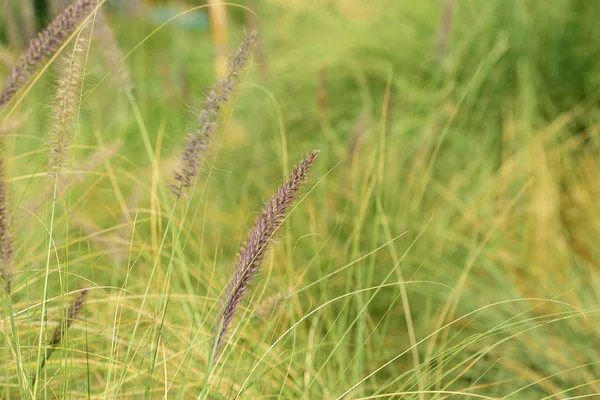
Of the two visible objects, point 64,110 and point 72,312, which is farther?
point 72,312

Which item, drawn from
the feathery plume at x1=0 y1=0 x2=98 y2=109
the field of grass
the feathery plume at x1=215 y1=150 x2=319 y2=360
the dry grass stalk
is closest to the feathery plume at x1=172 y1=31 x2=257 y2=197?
the field of grass

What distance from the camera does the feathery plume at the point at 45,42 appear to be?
1.35m

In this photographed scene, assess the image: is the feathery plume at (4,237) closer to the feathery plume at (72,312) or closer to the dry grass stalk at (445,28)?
the feathery plume at (72,312)

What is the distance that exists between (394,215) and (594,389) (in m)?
0.75

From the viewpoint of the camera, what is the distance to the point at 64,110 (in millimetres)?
1140

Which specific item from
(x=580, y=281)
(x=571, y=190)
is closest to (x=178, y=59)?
(x=571, y=190)

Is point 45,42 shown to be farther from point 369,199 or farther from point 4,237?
point 369,199

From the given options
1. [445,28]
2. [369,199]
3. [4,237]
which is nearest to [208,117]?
[4,237]

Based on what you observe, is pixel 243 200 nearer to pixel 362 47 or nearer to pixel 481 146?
pixel 481 146

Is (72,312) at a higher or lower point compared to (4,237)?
lower

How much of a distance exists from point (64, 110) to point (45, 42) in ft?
0.94

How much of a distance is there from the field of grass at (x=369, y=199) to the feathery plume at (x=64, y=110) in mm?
186

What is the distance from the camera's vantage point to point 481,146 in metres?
2.99

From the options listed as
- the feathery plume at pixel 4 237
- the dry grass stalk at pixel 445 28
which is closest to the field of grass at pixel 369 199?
the dry grass stalk at pixel 445 28
